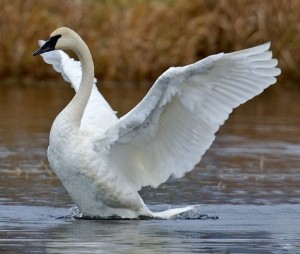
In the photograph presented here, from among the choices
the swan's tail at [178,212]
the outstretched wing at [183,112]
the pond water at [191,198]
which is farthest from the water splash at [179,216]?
the outstretched wing at [183,112]

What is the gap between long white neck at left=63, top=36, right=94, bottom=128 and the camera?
11242 millimetres

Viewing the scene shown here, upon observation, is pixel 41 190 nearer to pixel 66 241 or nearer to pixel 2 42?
pixel 66 241

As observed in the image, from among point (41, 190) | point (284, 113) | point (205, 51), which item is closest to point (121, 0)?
point (205, 51)

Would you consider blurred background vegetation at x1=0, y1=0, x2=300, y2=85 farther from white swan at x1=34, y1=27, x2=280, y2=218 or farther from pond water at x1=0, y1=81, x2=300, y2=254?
white swan at x1=34, y1=27, x2=280, y2=218

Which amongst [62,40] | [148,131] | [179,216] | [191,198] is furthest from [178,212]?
[62,40]

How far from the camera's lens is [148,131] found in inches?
436

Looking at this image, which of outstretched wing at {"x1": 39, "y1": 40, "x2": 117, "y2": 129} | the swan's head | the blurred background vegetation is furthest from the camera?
the blurred background vegetation

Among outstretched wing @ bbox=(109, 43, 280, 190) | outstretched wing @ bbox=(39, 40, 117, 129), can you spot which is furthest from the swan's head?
outstretched wing @ bbox=(109, 43, 280, 190)

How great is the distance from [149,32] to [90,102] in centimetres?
1233

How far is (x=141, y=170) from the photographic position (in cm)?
1153

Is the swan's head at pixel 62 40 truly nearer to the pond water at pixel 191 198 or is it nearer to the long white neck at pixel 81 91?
the long white neck at pixel 81 91

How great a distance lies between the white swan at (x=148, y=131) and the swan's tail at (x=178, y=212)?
12 millimetres

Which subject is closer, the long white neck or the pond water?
the pond water

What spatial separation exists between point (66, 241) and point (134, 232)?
838 mm
